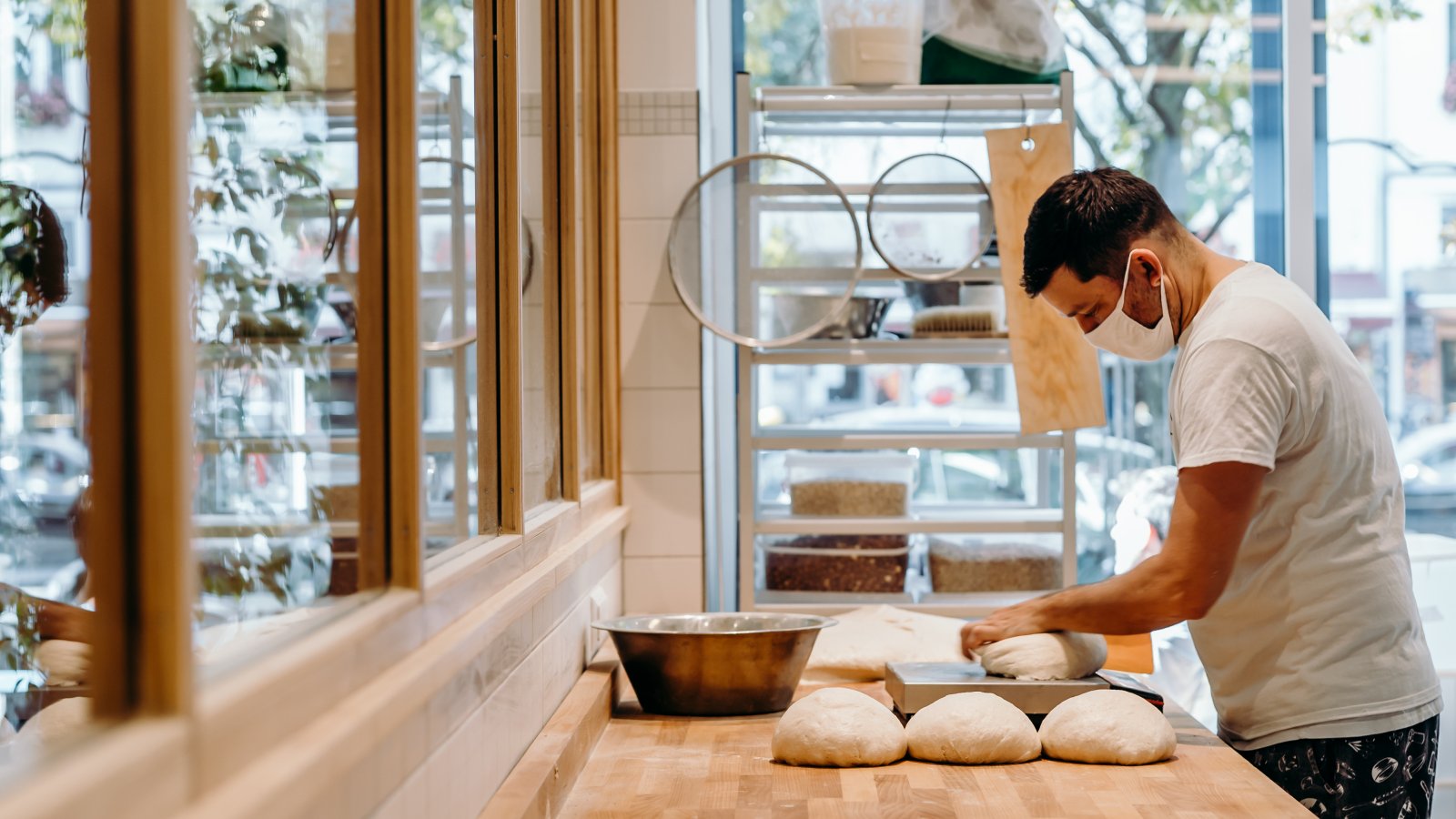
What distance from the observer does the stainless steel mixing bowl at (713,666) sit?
76.4 inches

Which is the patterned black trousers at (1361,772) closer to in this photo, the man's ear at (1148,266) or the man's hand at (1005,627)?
the man's hand at (1005,627)

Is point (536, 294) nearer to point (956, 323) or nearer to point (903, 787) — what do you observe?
point (903, 787)

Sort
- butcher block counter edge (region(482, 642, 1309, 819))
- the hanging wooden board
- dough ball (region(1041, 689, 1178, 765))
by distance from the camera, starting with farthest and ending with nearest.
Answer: the hanging wooden board → dough ball (region(1041, 689, 1178, 765)) → butcher block counter edge (region(482, 642, 1309, 819))

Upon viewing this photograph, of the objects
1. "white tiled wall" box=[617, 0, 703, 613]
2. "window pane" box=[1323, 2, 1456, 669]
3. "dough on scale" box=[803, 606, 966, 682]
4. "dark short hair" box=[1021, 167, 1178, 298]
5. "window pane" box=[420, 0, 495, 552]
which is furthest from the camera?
"window pane" box=[1323, 2, 1456, 669]

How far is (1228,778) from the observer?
1.62 meters

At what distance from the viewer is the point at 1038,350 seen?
2.68 metres

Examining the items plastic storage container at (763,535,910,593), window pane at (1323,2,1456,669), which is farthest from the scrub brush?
window pane at (1323,2,1456,669)

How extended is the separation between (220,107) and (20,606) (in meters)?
0.32

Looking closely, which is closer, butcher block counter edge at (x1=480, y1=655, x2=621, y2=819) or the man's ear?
butcher block counter edge at (x1=480, y1=655, x2=621, y2=819)

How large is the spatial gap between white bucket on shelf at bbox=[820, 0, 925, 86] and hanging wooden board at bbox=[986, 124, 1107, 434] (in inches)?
11.1

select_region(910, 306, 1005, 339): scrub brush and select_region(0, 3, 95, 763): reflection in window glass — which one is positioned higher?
select_region(910, 306, 1005, 339): scrub brush

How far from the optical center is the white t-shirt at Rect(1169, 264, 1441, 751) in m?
1.73

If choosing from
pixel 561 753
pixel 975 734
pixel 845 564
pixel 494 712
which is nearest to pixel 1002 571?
pixel 845 564

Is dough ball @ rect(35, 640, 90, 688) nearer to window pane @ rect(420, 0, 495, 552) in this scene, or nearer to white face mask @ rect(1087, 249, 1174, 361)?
window pane @ rect(420, 0, 495, 552)
